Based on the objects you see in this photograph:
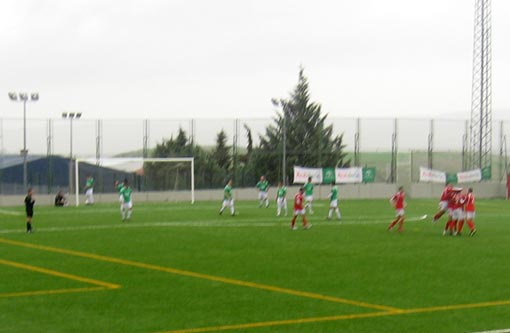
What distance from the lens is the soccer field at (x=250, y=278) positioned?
16719 mm

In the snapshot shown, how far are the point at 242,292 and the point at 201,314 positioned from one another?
9.99ft

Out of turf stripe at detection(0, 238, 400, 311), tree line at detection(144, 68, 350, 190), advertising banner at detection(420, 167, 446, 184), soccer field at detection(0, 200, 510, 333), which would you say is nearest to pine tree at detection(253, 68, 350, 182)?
tree line at detection(144, 68, 350, 190)

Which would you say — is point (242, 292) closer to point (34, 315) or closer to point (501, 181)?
point (34, 315)

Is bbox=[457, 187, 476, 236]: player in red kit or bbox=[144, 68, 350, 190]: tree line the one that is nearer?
bbox=[457, 187, 476, 236]: player in red kit

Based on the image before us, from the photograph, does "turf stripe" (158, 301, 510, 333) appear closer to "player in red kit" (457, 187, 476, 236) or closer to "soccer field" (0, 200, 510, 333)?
"soccer field" (0, 200, 510, 333)

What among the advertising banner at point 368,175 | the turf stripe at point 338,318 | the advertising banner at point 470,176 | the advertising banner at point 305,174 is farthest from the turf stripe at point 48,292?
the advertising banner at point 470,176

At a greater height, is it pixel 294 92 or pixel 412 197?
pixel 294 92

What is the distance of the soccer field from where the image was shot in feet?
54.9

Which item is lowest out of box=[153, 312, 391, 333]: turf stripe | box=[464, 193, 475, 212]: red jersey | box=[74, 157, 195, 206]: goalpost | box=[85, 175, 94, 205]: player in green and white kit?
box=[153, 312, 391, 333]: turf stripe

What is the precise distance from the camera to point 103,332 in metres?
15.6

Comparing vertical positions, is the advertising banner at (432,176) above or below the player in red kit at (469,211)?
above

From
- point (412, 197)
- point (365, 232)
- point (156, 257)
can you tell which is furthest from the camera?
point (412, 197)

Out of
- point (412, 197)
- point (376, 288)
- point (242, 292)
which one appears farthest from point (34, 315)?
point (412, 197)

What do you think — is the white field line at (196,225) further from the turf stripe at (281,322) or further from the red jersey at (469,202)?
the turf stripe at (281,322)
